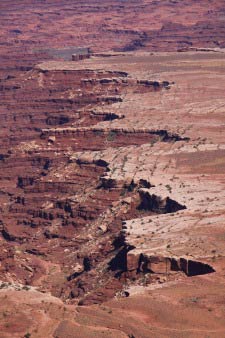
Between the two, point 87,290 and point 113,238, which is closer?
point 87,290

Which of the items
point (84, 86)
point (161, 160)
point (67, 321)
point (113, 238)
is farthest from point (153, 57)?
point (67, 321)

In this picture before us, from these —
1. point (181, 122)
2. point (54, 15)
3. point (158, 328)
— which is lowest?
point (54, 15)

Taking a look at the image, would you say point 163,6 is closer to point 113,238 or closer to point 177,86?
point 177,86

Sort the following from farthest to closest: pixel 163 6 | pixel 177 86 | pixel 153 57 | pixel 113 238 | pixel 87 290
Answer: pixel 163 6 < pixel 153 57 < pixel 177 86 < pixel 113 238 < pixel 87 290

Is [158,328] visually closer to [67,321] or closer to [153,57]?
[67,321]

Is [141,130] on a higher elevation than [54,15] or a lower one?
higher

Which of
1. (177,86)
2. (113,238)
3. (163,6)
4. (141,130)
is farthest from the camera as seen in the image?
(163,6)
